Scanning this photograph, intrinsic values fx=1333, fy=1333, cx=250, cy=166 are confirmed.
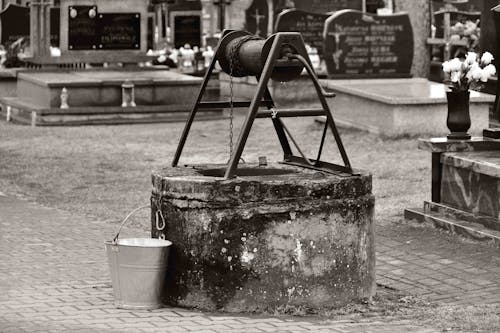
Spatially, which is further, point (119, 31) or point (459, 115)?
point (119, 31)

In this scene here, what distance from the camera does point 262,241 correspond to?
836 cm

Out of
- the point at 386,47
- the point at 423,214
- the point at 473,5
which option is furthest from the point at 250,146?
the point at 473,5

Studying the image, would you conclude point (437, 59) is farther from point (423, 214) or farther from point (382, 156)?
point (423, 214)

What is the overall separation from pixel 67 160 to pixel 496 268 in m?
8.42

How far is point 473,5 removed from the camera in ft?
110

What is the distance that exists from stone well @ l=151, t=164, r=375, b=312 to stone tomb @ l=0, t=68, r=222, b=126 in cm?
1330

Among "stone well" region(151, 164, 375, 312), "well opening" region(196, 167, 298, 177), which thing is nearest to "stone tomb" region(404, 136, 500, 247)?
"well opening" region(196, 167, 298, 177)

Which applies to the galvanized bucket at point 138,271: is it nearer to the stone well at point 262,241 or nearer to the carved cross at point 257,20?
the stone well at point 262,241

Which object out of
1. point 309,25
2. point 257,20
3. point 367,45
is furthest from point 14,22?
point 367,45

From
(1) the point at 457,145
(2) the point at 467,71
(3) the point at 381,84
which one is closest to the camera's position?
(1) the point at 457,145

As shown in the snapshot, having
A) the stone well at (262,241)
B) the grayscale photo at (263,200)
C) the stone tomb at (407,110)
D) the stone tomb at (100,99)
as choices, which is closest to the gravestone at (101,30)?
the stone tomb at (100,99)

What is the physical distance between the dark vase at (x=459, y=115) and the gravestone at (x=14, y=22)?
55.7ft

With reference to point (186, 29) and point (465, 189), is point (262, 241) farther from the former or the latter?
point (186, 29)

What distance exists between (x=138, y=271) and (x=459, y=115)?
16.0 ft
